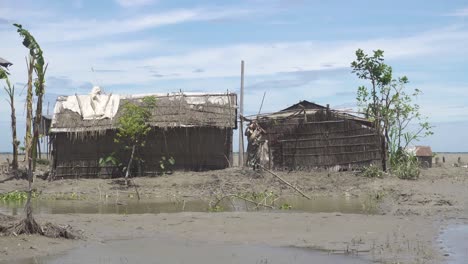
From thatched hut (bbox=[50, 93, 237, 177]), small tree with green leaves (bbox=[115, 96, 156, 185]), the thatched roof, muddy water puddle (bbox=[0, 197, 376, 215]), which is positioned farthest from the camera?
thatched hut (bbox=[50, 93, 237, 177])

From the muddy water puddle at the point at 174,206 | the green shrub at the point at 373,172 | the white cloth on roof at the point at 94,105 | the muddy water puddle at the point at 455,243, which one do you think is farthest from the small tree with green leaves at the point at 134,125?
the muddy water puddle at the point at 455,243

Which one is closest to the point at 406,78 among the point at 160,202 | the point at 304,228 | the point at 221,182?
the point at 221,182

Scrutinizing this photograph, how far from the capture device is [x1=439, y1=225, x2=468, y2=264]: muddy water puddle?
8352 millimetres

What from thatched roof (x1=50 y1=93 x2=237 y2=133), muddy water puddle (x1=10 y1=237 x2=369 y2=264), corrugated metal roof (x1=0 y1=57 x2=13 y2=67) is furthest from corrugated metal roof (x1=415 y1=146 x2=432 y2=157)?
muddy water puddle (x1=10 y1=237 x2=369 y2=264)

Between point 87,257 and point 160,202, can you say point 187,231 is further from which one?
point 160,202

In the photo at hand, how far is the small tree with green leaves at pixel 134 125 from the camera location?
19.6 m

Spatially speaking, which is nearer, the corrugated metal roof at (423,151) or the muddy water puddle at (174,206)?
the muddy water puddle at (174,206)

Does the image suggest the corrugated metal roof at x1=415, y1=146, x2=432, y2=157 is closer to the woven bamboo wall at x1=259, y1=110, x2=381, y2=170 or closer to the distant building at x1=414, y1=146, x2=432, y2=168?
the distant building at x1=414, y1=146, x2=432, y2=168

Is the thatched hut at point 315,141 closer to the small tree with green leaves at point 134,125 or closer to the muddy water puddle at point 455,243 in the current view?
the small tree with green leaves at point 134,125

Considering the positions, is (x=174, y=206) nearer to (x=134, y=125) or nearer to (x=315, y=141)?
(x=134, y=125)

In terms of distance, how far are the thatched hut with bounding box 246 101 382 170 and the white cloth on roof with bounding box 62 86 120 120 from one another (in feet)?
17.1

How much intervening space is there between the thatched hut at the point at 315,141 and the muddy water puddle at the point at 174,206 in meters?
3.96

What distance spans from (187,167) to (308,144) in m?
4.30

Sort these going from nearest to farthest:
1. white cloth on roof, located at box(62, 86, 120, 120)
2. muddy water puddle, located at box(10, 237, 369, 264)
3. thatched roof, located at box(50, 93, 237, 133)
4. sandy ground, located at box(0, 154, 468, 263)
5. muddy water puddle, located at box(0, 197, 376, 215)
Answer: muddy water puddle, located at box(10, 237, 369, 264)
sandy ground, located at box(0, 154, 468, 263)
muddy water puddle, located at box(0, 197, 376, 215)
thatched roof, located at box(50, 93, 237, 133)
white cloth on roof, located at box(62, 86, 120, 120)
